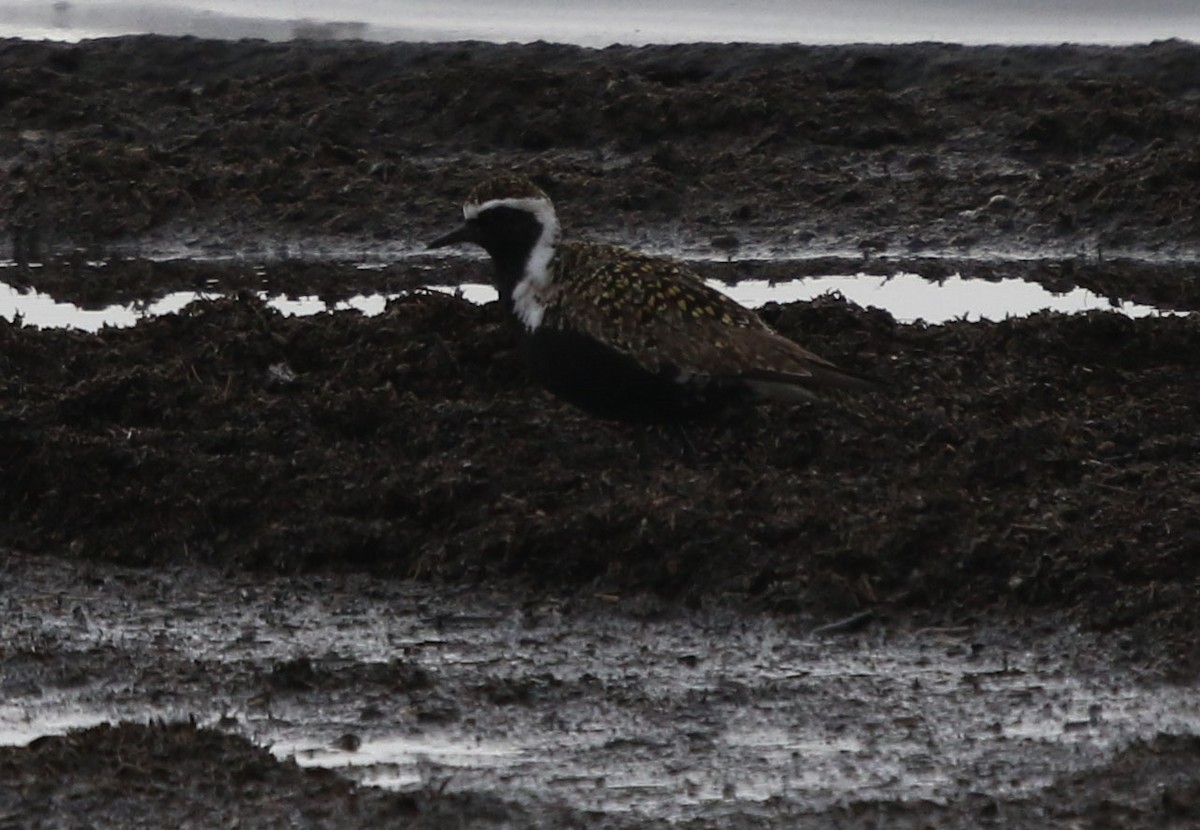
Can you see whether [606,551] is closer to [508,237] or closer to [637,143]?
[508,237]

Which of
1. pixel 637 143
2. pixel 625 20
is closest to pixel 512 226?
pixel 637 143

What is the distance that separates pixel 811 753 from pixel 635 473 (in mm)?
2225

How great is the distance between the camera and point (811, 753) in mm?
5469

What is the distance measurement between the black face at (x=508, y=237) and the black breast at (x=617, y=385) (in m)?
0.45

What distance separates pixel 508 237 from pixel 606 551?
158 cm

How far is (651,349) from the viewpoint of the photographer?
24.4ft

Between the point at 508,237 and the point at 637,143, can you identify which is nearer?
the point at 508,237

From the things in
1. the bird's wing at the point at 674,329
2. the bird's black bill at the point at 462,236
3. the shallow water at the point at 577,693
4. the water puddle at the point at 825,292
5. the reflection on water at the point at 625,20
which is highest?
the reflection on water at the point at 625,20

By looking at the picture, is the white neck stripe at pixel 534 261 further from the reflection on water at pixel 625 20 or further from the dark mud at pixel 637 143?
the reflection on water at pixel 625 20

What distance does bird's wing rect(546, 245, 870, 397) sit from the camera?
745 centimetres

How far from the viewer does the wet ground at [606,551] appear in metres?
5.32

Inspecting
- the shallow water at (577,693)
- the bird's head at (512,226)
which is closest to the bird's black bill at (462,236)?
the bird's head at (512,226)

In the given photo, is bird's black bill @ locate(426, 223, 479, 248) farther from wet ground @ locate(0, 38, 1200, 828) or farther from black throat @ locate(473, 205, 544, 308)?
wet ground @ locate(0, 38, 1200, 828)

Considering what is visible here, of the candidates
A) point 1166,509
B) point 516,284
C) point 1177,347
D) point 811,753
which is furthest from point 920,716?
point 1177,347
